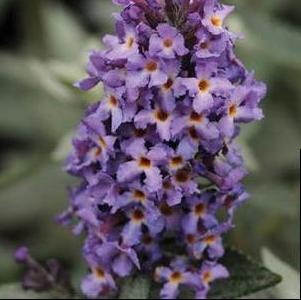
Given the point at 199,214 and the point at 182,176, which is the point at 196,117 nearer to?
the point at 182,176

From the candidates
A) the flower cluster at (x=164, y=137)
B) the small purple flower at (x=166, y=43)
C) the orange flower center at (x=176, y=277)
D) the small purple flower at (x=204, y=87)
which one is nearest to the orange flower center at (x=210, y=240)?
the flower cluster at (x=164, y=137)

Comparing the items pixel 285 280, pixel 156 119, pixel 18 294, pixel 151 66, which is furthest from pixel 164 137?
pixel 18 294

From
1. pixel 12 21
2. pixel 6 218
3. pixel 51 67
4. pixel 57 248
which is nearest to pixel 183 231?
pixel 51 67

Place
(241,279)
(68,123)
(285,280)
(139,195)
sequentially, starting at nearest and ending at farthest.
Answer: (139,195) → (241,279) → (285,280) → (68,123)

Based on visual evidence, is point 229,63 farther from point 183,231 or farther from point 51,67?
point 51,67

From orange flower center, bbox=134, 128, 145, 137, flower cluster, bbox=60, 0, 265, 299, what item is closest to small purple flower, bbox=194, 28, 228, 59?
flower cluster, bbox=60, 0, 265, 299

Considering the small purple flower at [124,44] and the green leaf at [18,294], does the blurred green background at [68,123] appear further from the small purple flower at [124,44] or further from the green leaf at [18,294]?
the small purple flower at [124,44]
